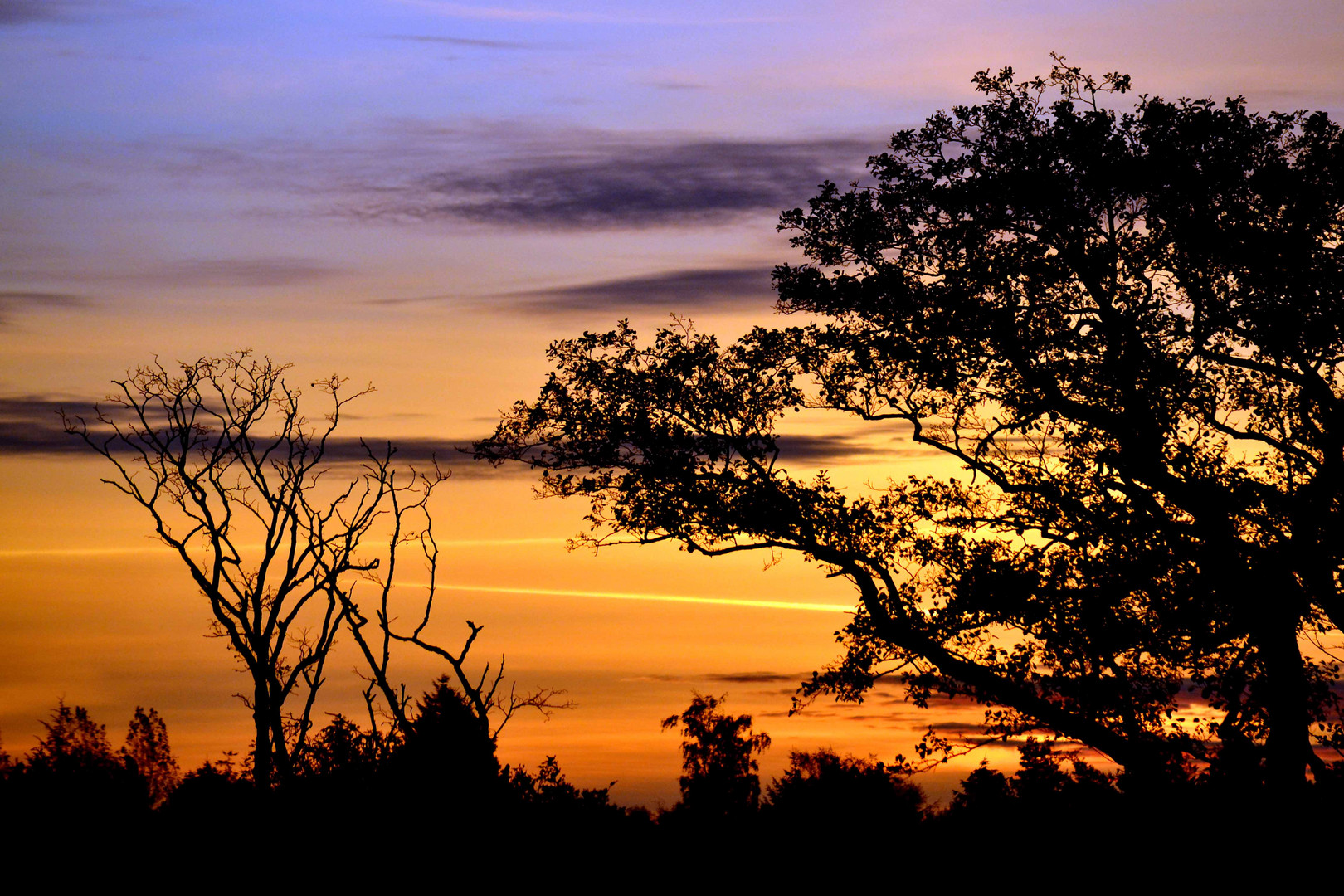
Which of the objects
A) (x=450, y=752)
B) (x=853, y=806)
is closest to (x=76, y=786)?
(x=450, y=752)

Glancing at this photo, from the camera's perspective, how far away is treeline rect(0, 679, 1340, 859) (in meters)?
18.0

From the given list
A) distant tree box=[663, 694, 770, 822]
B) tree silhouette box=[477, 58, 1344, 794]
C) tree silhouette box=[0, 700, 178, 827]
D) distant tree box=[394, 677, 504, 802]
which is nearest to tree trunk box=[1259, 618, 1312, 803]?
tree silhouette box=[477, 58, 1344, 794]

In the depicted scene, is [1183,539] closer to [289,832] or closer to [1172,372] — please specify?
[1172,372]

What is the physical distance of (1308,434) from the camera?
63.3 ft

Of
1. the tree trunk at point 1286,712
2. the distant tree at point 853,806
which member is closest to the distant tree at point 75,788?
the distant tree at point 853,806

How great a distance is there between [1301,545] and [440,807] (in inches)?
543

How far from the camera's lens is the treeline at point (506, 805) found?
59.0 ft

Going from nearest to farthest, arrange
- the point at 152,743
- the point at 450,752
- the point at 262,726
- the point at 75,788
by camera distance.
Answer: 1. the point at 75,788
2. the point at 450,752
3. the point at 262,726
4. the point at 152,743

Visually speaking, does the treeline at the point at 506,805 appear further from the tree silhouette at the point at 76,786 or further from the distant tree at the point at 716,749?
the distant tree at the point at 716,749

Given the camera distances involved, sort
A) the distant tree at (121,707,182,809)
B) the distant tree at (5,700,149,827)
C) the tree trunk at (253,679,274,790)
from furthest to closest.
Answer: the distant tree at (121,707,182,809) → the tree trunk at (253,679,274,790) → the distant tree at (5,700,149,827)

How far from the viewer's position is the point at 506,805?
20.4 m

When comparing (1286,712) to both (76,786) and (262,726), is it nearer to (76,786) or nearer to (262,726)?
(76,786)

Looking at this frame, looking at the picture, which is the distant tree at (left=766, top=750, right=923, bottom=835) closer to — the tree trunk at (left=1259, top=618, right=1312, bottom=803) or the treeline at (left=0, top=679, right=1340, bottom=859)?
the treeline at (left=0, top=679, right=1340, bottom=859)

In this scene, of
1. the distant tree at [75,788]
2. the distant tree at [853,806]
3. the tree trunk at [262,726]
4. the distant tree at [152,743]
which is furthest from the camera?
the distant tree at [152,743]
